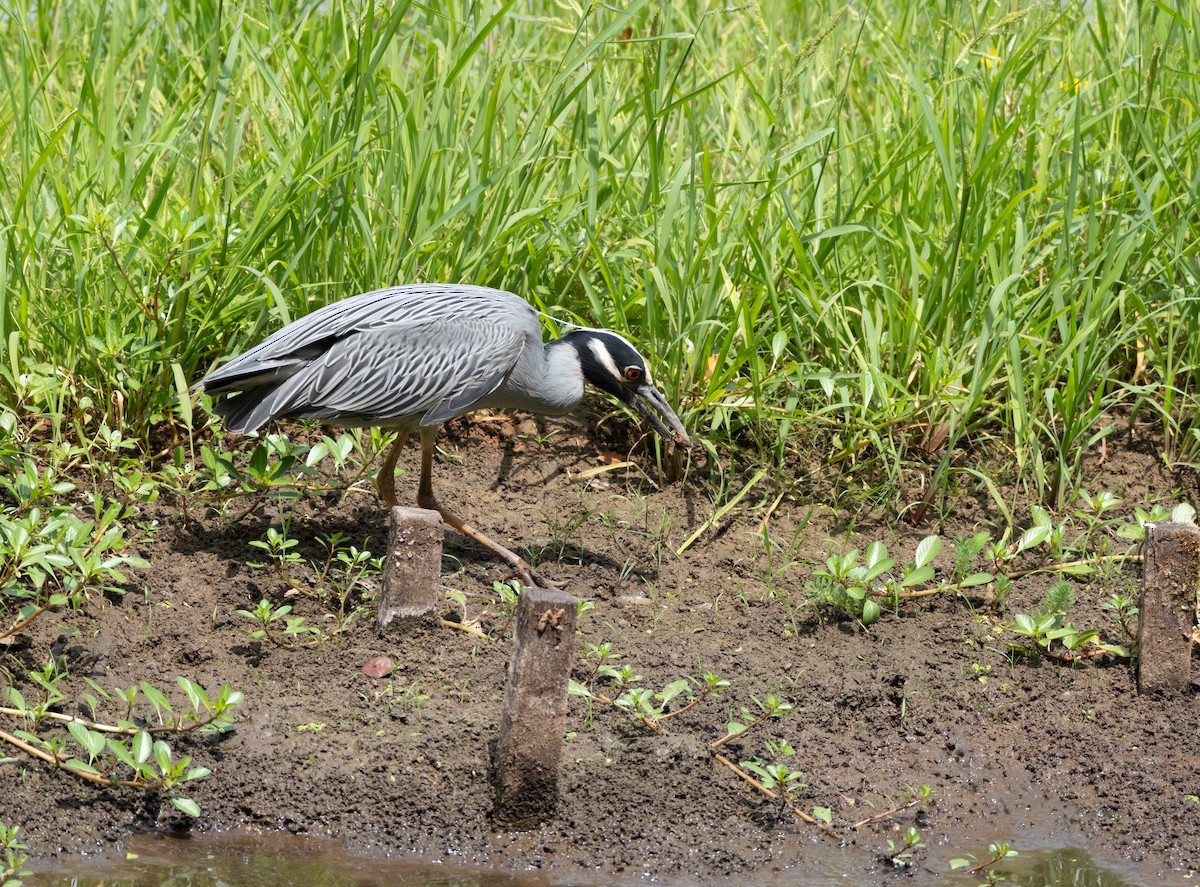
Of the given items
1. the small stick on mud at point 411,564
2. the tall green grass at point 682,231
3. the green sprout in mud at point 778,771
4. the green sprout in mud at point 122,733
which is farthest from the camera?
the tall green grass at point 682,231

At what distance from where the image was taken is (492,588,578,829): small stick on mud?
3.29m

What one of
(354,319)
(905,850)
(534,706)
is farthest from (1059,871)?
(354,319)

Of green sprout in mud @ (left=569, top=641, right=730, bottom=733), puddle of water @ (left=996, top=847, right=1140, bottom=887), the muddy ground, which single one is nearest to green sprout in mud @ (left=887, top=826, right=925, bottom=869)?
the muddy ground

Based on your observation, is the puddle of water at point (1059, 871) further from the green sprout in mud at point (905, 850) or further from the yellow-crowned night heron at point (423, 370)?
the yellow-crowned night heron at point (423, 370)

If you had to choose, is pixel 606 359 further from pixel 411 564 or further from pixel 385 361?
pixel 411 564

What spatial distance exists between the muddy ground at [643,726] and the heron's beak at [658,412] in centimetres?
34

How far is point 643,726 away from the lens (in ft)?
12.6

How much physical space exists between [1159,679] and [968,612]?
67 cm

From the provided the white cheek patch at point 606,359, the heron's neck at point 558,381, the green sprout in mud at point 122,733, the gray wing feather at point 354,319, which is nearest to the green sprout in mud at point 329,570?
the gray wing feather at point 354,319

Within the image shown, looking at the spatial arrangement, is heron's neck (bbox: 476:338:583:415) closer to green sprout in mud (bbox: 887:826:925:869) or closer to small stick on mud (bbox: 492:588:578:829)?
small stick on mud (bbox: 492:588:578:829)

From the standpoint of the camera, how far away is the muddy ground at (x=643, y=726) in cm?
351

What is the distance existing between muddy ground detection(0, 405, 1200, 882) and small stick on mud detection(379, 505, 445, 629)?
3.4 inches

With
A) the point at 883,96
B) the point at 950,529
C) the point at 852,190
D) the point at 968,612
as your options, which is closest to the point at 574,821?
the point at 968,612

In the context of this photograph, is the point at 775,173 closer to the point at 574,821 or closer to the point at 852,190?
the point at 852,190
